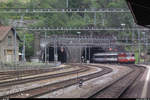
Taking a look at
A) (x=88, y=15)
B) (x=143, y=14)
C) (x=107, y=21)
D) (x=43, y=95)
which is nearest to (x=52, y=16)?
(x=88, y=15)

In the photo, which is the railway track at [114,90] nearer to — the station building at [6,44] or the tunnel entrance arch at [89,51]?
the station building at [6,44]

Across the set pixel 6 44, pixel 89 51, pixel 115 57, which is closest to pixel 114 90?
pixel 6 44

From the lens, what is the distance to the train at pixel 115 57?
68188 mm

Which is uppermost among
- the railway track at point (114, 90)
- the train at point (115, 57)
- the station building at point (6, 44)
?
the station building at point (6, 44)

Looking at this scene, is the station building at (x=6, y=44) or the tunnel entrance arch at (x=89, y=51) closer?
the station building at (x=6, y=44)

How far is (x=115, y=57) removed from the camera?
7125cm

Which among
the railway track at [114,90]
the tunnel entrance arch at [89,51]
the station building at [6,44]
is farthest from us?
the tunnel entrance arch at [89,51]

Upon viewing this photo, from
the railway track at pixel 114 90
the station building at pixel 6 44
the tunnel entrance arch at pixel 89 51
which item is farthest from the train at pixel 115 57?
the railway track at pixel 114 90

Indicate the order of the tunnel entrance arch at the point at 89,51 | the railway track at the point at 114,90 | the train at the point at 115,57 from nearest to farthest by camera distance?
the railway track at the point at 114,90
the train at the point at 115,57
the tunnel entrance arch at the point at 89,51

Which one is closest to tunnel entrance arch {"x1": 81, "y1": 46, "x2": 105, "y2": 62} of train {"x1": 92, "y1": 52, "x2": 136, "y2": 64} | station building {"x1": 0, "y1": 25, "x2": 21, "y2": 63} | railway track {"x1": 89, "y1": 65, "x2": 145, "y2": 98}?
train {"x1": 92, "y1": 52, "x2": 136, "y2": 64}

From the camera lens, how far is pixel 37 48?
68.0 metres

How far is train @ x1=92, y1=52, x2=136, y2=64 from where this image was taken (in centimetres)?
6819

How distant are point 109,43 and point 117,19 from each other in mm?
24510

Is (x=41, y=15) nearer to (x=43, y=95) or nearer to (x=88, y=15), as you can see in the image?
(x=88, y=15)
